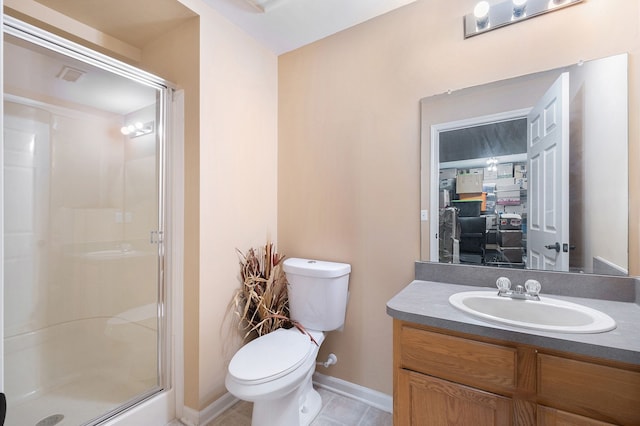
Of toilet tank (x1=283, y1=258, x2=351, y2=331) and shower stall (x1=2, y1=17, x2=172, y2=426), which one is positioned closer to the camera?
shower stall (x1=2, y1=17, x2=172, y2=426)

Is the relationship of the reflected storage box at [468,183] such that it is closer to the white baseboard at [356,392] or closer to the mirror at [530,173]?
the mirror at [530,173]

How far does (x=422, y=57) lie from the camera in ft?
5.15

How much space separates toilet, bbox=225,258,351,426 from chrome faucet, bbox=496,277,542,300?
0.83 meters

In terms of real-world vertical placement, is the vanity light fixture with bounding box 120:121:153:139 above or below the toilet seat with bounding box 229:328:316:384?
above

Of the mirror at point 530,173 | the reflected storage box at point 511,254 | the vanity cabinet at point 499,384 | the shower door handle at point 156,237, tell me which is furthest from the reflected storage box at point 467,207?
the shower door handle at point 156,237

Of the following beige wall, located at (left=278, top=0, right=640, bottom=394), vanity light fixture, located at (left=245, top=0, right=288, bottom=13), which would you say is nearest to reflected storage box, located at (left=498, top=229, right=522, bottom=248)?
beige wall, located at (left=278, top=0, right=640, bottom=394)

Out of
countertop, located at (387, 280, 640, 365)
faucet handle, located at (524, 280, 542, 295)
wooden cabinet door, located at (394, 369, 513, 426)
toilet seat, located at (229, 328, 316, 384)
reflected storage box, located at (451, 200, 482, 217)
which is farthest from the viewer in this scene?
reflected storage box, located at (451, 200, 482, 217)

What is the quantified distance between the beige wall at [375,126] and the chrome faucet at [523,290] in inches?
18.0

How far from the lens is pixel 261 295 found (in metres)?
1.82

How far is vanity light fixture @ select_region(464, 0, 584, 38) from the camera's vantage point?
1273 millimetres

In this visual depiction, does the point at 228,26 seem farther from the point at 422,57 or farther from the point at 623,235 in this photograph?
the point at 623,235

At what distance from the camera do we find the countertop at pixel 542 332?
0.76m

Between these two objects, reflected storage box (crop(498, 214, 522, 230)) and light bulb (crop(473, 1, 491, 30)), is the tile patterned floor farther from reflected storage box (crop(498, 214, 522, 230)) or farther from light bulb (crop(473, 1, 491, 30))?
light bulb (crop(473, 1, 491, 30))

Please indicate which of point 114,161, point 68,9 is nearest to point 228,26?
point 68,9
